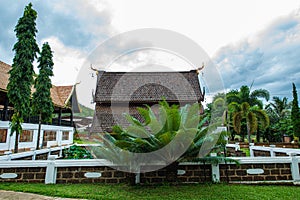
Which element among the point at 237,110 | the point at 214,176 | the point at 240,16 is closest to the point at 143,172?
the point at 214,176

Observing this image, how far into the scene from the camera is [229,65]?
39.6ft

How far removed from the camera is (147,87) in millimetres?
14648

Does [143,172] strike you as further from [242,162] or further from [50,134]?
[50,134]

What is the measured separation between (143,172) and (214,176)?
5.73ft

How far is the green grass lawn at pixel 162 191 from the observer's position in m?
3.78

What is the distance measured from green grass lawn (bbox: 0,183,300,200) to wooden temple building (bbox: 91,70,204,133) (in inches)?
319

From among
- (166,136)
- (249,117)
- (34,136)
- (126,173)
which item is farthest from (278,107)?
(166,136)

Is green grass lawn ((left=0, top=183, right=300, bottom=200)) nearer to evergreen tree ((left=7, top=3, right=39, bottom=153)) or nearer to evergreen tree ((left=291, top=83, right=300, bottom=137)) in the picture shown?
evergreen tree ((left=7, top=3, right=39, bottom=153))

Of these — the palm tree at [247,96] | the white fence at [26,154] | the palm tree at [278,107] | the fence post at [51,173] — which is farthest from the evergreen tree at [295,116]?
the fence post at [51,173]

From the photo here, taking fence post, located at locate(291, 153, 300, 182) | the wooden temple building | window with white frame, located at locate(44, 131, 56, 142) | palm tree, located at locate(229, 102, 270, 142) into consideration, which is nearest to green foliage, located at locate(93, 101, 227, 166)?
fence post, located at locate(291, 153, 300, 182)

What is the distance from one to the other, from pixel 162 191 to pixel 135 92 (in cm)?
1047

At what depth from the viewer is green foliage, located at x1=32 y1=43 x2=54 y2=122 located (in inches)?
464

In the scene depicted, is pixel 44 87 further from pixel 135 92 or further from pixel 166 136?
pixel 166 136

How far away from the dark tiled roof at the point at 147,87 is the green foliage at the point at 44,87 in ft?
10.2
